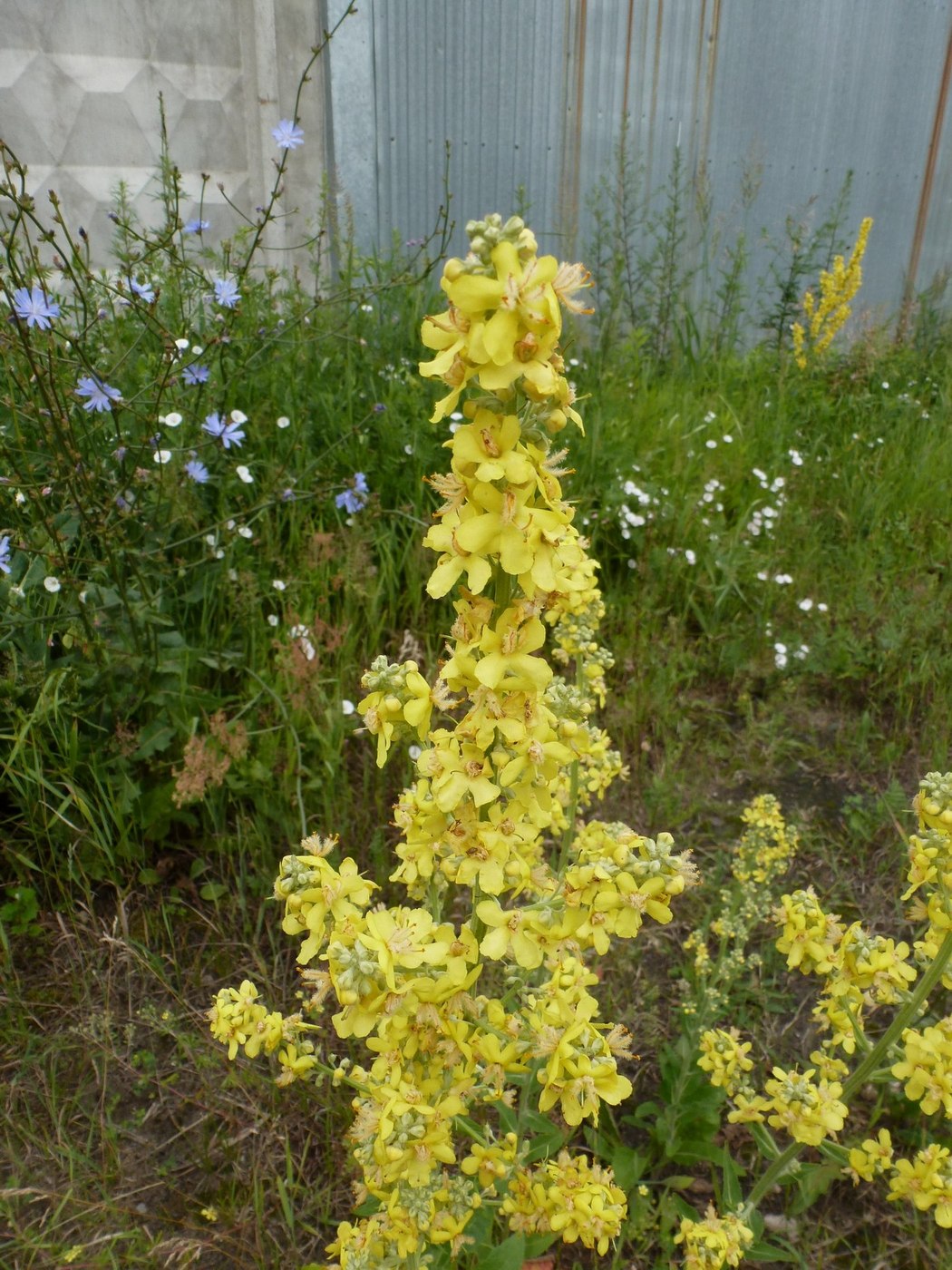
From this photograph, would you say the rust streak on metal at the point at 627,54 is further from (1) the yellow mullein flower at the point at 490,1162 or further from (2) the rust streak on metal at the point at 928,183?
(1) the yellow mullein flower at the point at 490,1162

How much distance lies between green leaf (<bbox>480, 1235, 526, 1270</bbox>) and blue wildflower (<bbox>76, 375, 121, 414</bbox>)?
212cm

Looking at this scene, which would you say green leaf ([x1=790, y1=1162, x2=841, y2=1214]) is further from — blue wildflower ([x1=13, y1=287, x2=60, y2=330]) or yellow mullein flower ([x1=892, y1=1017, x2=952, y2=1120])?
blue wildflower ([x1=13, y1=287, x2=60, y2=330])

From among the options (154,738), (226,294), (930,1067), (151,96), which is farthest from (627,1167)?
(151,96)

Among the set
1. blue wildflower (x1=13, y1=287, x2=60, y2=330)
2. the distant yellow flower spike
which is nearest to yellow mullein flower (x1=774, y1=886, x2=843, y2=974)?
blue wildflower (x1=13, y1=287, x2=60, y2=330)

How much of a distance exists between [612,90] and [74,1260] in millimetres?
6770

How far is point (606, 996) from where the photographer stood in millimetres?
2377

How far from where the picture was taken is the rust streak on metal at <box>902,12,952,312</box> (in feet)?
23.2

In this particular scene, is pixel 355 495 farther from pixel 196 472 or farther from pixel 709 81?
pixel 709 81

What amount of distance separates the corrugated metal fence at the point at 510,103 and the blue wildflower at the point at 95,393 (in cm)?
284

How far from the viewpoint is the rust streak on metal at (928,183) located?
23.2 ft

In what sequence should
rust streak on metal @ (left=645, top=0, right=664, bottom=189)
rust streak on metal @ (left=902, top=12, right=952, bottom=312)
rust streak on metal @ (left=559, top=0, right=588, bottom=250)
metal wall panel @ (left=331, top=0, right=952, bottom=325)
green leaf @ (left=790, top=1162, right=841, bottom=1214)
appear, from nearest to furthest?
green leaf @ (left=790, top=1162, right=841, bottom=1214)
metal wall panel @ (left=331, top=0, right=952, bottom=325)
rust streak on metal @ (left=559, top=0, right=588, bottom=250)
rust streak on metal @ (left=645, top=0, right=664, bottom=189)
rust streak on metal @ (left=902, top=12, right=952, bottom=312)

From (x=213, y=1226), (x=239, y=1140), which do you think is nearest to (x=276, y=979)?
(x=239, y=1140)

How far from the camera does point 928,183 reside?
7.48m

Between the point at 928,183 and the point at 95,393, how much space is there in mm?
7628
